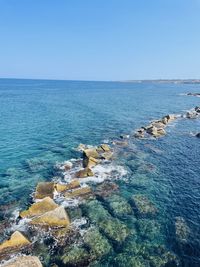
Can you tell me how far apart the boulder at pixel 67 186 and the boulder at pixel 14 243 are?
8.33m

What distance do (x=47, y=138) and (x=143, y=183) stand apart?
2363 cm

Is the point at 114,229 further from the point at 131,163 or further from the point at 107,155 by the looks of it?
the point at 107,155

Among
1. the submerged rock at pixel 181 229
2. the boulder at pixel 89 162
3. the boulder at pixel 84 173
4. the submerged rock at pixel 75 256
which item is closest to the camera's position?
the submerged rock at pixel 75 256

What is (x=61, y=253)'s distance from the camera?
61.4 ft

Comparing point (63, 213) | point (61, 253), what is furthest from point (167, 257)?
point (63, 213)

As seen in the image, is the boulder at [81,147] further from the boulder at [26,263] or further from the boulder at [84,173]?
the boulder at [26,263]

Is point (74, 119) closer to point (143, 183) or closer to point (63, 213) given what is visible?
point (143, 183)

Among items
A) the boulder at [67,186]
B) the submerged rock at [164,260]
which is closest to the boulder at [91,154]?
the boulder at [67,186]

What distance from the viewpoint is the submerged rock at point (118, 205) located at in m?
24.1

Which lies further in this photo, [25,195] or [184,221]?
[25,195]

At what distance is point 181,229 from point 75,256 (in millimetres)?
8928

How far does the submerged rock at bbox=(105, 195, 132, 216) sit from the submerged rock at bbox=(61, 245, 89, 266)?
18.8 feet

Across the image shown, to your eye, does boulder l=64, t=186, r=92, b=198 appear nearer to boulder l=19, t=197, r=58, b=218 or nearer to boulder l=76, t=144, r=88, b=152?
boulder l=19, t=197, r=58, b=218

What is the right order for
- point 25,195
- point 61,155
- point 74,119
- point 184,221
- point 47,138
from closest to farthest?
1. point 184,221
2. point 25,195
3. point 61,155
4. point 47,138
5. point 74,119
